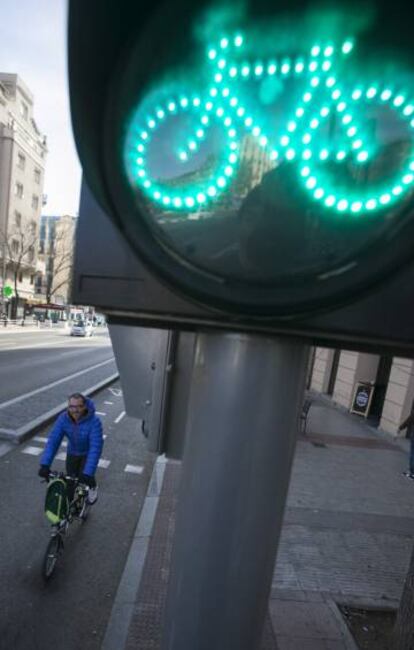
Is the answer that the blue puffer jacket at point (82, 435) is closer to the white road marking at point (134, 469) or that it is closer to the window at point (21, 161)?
the white road marking at point (134, 469)

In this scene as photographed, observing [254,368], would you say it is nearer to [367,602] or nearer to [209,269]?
[209,269]

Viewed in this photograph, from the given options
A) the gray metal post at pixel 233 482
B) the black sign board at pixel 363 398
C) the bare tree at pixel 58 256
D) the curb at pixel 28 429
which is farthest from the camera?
the bare tree at pixel 58 256

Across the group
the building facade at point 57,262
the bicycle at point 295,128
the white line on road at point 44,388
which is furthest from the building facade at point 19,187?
the bicycle at point 295,128

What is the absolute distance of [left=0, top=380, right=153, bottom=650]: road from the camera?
11.8 ft

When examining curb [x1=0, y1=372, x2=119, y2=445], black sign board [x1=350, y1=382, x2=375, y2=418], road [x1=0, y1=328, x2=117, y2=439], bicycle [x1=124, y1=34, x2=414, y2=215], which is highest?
bicycle [x1=124, y1=34, x2=414, y2=215]

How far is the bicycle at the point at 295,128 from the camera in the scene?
0.69 m

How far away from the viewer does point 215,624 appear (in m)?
1.04

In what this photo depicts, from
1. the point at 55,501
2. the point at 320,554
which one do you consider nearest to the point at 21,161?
the point at 55,501

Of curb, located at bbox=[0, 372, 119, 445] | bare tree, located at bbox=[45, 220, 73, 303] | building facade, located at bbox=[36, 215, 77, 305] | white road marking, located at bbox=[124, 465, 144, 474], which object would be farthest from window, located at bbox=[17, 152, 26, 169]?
white road marking, located at bbox=[124, 465, 144, 474]

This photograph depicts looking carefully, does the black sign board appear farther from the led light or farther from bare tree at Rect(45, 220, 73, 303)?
bare tree at Rect(45, 220, 73, 303)

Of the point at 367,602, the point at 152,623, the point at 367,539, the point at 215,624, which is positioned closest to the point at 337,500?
the point at 367,539

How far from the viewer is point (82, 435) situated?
509 cm

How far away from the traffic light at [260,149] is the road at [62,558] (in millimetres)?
3916

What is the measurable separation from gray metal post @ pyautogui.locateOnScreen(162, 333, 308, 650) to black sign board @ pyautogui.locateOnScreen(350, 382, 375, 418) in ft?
42.9
